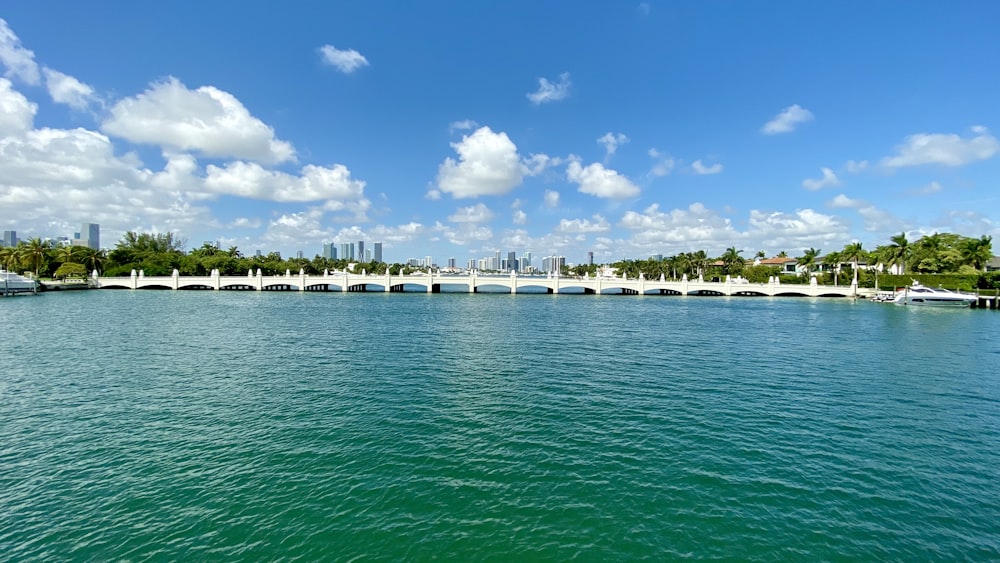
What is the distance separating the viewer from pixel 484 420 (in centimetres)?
1848

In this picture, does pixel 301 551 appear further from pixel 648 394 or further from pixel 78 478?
pixel 648 394

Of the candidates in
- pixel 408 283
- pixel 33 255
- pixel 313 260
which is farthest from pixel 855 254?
pixel 33 255

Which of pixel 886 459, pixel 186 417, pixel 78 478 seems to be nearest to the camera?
pixel 78 478

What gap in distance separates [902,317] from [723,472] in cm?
7192

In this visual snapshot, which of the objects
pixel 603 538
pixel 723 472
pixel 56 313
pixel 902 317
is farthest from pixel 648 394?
pixel 56 313

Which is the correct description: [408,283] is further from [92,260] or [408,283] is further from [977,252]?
[977,252]

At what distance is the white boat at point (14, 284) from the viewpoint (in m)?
83.8

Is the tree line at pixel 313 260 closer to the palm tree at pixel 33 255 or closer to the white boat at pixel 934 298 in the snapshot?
the palm tree at pixel 33 255

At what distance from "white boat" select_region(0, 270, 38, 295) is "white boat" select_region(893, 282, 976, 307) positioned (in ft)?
596

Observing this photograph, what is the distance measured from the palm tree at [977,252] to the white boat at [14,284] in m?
209

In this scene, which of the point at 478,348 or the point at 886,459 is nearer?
the point at 886,459

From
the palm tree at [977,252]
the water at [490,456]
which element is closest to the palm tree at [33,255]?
the water at [490,456]

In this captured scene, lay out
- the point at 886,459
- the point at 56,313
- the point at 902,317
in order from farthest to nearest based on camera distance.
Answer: the point at 902,317 < the point at 56,313 < the point at 886,459

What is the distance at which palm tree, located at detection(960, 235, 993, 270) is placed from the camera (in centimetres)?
10338
